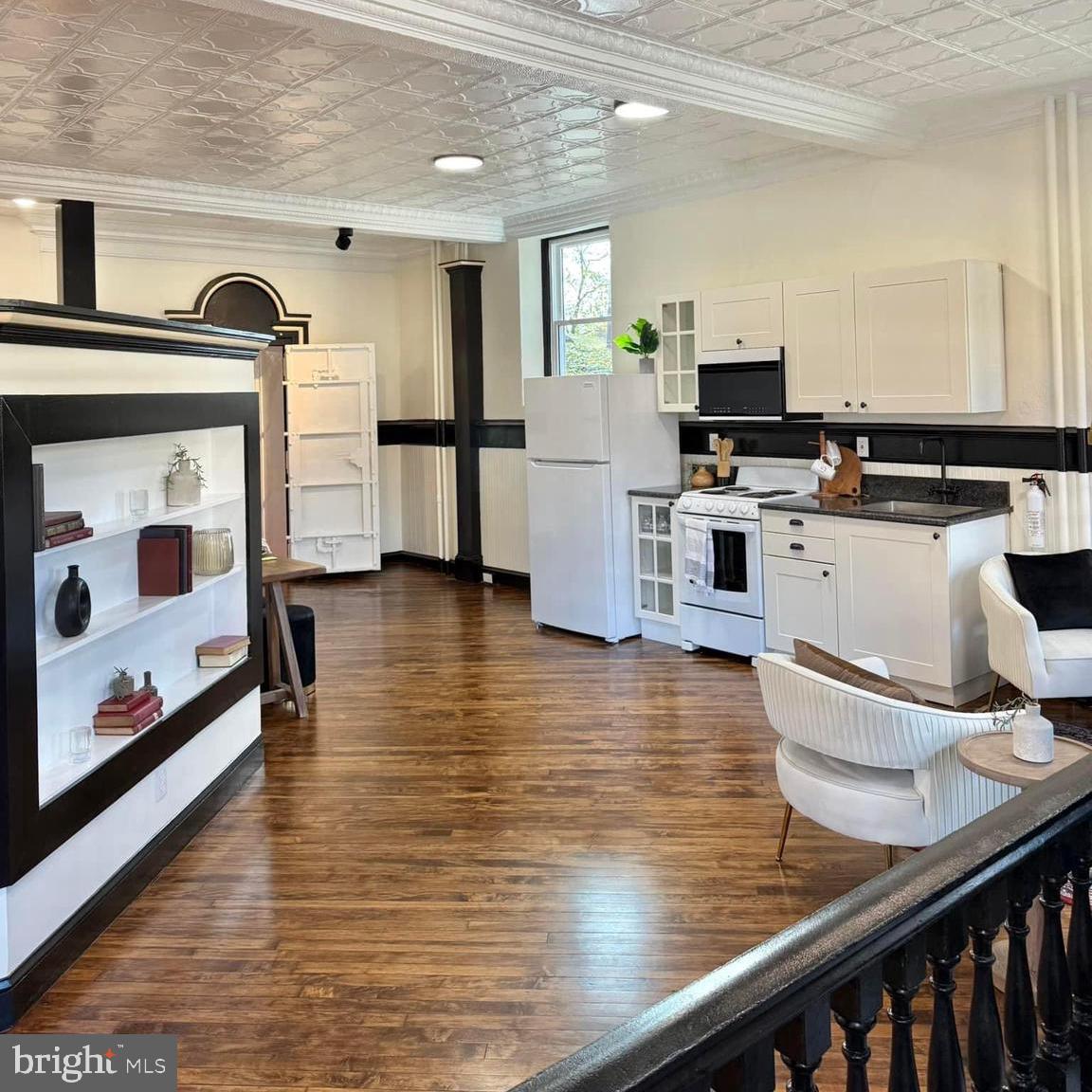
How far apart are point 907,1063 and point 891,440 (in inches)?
197

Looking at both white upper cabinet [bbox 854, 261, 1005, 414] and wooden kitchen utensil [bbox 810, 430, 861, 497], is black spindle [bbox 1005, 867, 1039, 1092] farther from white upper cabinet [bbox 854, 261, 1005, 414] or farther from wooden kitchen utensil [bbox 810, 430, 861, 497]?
wooden kitchen utensil [bbox 810, 430, 861, 497]

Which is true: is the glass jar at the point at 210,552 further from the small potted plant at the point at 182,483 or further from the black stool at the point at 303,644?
the black stool at the point at 303,644

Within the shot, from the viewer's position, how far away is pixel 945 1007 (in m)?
1.22

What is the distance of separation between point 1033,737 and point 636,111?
3518mm

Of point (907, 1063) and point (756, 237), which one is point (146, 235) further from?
point (907, 1063)

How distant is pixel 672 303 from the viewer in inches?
265

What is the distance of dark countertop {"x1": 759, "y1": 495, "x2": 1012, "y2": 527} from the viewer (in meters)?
5.01

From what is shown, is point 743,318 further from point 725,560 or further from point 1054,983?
point 1054,983

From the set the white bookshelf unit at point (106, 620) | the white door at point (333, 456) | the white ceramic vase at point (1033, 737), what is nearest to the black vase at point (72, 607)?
the white bookshelf unit at point (106, 620)

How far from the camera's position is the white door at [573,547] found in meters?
6.67

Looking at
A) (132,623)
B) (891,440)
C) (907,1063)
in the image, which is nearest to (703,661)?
(891,440)

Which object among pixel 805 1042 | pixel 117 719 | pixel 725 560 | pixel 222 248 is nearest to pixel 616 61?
pixel 725 560

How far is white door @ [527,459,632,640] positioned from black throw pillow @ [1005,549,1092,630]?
250cm

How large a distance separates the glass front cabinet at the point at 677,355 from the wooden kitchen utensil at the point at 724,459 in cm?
30
